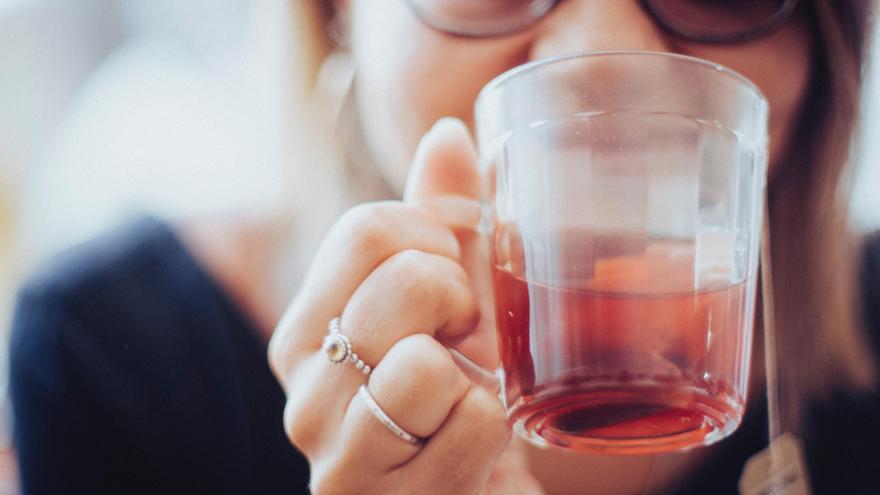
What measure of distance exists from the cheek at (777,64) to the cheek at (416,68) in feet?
0.93

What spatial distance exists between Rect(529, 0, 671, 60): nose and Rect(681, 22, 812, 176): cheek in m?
0.09

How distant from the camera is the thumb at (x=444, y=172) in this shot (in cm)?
86

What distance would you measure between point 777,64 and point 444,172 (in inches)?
24.3

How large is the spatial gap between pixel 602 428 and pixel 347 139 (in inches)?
40.3

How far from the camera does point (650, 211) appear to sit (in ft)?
2.15

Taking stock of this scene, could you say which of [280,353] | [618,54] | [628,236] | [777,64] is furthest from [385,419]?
[777,64]

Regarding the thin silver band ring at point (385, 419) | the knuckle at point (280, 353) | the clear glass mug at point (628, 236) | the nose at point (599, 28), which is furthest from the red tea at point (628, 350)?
the nose at point (599, 28)

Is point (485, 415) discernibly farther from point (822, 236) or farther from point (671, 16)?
point (822, 236)

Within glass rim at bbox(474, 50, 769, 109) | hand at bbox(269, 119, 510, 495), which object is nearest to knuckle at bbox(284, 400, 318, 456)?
hand at bbox(269, 119, 510, 495)

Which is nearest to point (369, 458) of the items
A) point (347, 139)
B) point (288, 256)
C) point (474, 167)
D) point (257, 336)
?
point (474, 167)

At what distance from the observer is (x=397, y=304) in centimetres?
74

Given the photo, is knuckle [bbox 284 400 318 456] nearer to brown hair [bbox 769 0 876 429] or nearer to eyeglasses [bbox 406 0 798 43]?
eyeglasses [bbox 406 0 798 43]

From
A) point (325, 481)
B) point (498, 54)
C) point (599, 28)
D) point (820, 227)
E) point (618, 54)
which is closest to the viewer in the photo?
point (618, 54)

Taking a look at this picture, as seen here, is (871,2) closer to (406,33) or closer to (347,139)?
(406,33)
